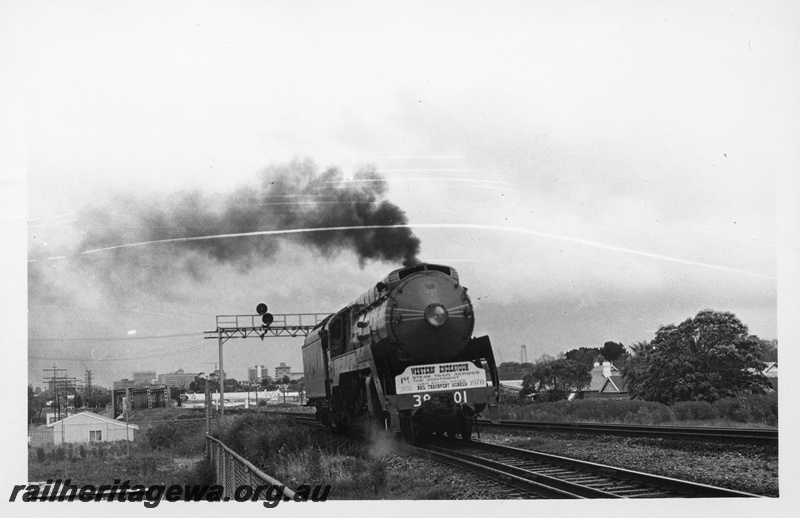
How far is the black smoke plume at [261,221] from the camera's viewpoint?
438 inches

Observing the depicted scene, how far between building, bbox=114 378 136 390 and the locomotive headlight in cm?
531

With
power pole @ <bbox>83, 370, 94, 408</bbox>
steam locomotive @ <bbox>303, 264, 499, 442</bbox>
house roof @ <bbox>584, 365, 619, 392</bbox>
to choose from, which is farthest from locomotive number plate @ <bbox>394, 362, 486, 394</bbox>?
power pole @ <bbox>83, 370, 94, 408</bbox>

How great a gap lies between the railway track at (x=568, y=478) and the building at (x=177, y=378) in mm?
5200

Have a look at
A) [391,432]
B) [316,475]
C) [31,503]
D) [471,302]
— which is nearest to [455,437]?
[391,432]

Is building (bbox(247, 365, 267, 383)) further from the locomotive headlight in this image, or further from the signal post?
the locomotive headlight

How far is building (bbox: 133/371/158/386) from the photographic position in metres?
12.1

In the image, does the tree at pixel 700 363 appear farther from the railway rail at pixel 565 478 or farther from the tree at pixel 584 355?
the railway rail at pixel 565 478

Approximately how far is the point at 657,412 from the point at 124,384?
9.96m

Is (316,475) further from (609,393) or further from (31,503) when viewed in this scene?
(609,393)

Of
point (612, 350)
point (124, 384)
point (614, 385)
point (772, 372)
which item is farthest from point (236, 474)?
point (614, 385)

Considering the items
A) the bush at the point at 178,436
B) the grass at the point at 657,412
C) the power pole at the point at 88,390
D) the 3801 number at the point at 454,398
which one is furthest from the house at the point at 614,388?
the power pole at the point at 88,390

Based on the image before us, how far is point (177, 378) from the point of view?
13.4 metres

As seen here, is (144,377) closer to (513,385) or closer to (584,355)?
(513,385)

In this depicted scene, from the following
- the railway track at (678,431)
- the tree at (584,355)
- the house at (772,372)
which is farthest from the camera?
the tree at (584,355)
